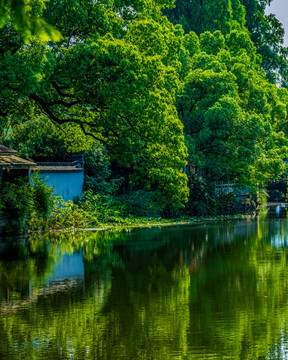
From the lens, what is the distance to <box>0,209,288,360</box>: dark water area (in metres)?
8.44

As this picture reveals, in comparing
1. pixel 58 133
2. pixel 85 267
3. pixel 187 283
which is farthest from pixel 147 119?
pixel 187 283

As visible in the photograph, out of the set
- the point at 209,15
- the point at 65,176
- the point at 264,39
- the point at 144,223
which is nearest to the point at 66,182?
the point at 65,176

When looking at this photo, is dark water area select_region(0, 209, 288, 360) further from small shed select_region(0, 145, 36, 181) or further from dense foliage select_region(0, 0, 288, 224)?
dense foliage select_region(0, 0, 288, 224)

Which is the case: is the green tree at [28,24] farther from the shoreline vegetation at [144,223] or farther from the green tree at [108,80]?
the shoreline vegetation at [144,223]

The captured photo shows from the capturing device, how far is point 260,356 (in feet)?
26.1

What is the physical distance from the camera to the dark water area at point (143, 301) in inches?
332

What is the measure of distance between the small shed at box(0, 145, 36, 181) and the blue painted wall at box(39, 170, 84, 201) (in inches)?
45.7

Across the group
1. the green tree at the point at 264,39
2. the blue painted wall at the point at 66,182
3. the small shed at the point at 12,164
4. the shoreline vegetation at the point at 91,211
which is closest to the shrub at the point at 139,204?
the shoreline vegetation at the point at 91,211

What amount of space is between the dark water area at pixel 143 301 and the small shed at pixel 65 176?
10164 mm

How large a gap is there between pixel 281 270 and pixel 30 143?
21723 mm

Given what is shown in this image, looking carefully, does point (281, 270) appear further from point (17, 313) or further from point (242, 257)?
point (17, 313)

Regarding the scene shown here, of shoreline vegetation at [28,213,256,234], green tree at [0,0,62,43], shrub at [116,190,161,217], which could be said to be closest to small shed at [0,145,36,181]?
shoreline vegetation at [28,213,256,234]

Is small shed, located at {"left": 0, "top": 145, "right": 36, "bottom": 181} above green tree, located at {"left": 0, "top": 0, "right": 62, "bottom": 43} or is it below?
above

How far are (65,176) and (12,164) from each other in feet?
20.5
